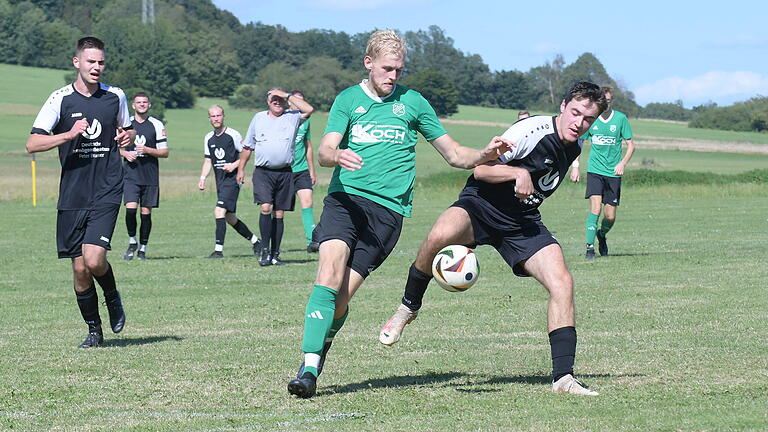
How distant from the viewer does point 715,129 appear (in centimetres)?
10750

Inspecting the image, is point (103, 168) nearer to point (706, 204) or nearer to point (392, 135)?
point (392, 135)

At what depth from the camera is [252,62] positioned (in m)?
127

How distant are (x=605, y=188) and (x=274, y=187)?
517 cm

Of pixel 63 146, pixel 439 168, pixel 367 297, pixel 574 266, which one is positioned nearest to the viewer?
pixel 63 146

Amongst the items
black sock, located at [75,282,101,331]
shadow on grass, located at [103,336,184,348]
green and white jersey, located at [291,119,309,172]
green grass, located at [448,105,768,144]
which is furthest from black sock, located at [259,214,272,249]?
green grass, located at [448,105,768,144]

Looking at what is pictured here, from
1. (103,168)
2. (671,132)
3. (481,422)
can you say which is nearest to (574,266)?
(103,168)

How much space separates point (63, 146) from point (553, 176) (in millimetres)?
4093

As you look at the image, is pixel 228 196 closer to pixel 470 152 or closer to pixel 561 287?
pixel 470 152

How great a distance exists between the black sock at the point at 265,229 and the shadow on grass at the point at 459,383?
8.98 m

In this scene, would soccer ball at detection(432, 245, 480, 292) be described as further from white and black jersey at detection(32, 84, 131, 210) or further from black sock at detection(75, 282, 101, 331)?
black sock at detection(75, 282, 101, 331)

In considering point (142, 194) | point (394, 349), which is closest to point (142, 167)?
point (142, 194)

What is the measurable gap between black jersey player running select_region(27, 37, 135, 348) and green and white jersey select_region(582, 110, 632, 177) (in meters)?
9.33

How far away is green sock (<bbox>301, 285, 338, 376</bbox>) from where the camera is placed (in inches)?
270

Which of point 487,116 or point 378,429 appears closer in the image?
point 378,429
